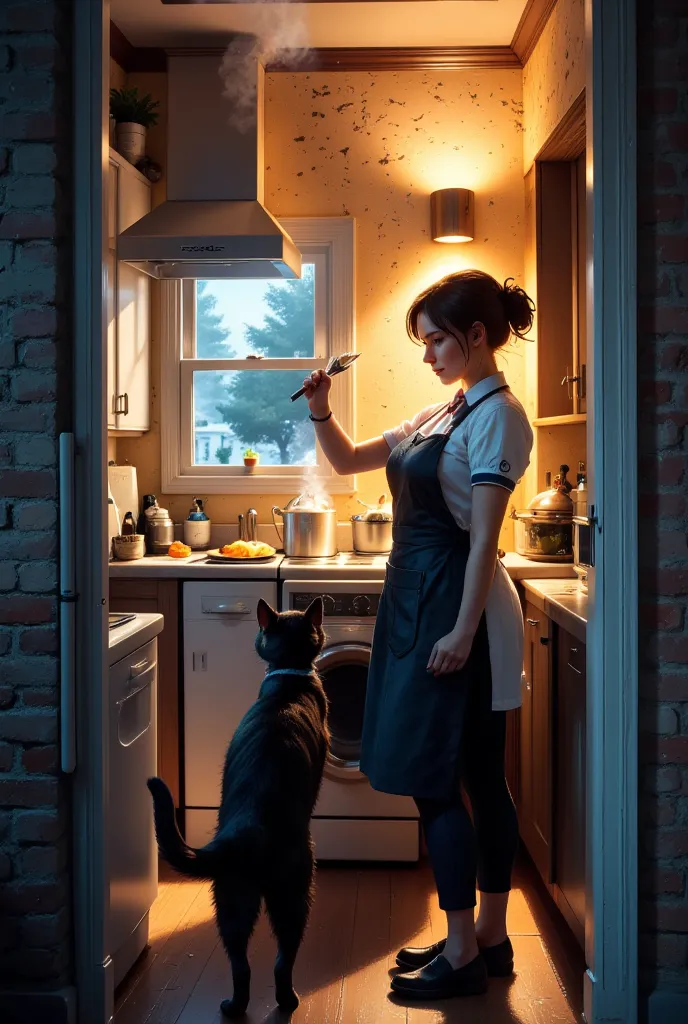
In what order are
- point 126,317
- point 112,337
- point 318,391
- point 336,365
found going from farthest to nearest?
point 126,317 → point 112,337 → point 336,365 → point 318,391

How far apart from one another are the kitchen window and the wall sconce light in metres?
0.46

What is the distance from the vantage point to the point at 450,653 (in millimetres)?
2234

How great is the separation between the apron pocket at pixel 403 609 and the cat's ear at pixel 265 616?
28cm

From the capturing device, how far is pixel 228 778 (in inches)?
86.7

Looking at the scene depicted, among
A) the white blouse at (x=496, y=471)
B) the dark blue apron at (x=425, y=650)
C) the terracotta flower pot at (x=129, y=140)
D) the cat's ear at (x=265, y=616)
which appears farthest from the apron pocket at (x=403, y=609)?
the terracotta flower pot at (x=129, y=140)

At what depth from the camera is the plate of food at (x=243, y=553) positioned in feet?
11.8

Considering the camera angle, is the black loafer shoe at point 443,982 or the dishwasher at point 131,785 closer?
the dishwasher at point 131,785

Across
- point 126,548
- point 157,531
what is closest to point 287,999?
point 126,548

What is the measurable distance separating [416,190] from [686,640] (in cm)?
263

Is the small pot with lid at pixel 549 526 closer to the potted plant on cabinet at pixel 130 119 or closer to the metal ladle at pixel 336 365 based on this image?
the metal ladle at pixel 336 365

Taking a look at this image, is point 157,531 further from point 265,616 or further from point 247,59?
point 247,59

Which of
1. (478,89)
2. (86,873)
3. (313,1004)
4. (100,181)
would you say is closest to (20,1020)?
(86,873)

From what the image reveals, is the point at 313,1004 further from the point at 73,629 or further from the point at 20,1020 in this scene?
the point at 73,629

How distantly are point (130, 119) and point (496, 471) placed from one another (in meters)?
2.59
